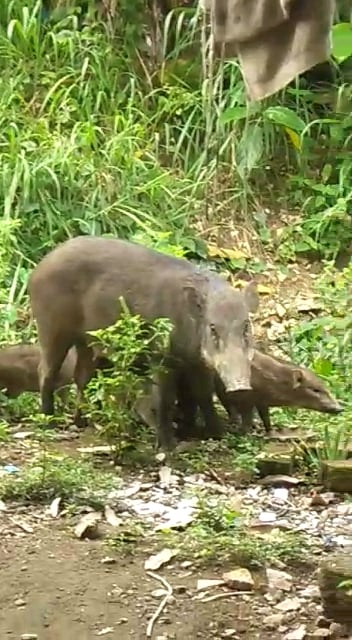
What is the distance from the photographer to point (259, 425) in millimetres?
5797

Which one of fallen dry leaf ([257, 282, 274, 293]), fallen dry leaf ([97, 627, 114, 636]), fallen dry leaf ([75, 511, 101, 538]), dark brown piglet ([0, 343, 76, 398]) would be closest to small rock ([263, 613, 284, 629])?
fallen dry leaf ([97, 627, 114, 636])

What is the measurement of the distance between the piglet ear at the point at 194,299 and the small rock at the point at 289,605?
156 cm

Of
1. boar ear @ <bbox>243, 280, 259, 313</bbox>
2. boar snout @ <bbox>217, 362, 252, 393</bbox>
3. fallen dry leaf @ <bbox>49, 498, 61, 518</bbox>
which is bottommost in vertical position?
fallen dry leaf @ <bbox>49, 498, 61, 518</bbox>

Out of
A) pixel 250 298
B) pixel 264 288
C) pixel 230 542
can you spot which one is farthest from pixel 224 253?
pixel 230 542

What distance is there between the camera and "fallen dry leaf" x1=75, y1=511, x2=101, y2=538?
4.53m

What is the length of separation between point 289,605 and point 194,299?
162cm

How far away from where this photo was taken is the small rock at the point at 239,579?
411cm

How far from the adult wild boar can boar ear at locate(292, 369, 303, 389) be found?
33cm

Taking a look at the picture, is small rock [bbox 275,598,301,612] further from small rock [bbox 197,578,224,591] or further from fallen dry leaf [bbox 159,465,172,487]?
fallen dry leaf [bbox 159,465,172,487]

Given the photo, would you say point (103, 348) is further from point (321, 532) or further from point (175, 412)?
point (321, 532)

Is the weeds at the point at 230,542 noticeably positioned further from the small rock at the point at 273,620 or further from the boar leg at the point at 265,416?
the boar leg at the point at 265,416

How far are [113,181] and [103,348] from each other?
2411 mm

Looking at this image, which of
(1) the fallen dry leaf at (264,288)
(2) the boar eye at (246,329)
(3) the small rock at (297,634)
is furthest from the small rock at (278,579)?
(1) the fallen dry leaf at (264,288)

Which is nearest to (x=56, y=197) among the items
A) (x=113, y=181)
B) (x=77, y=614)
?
(x=113, y=181)
